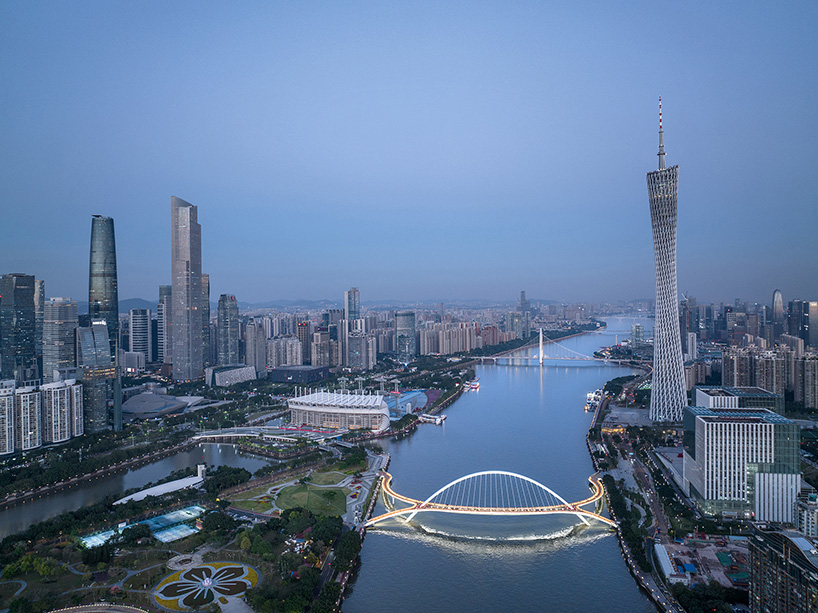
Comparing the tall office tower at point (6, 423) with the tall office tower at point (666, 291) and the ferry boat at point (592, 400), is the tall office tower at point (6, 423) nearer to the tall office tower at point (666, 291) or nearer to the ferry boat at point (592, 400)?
the tall office tower at point (666, 291)

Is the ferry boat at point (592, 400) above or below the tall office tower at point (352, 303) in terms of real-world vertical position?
below

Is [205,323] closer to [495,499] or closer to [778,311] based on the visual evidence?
[495,499]

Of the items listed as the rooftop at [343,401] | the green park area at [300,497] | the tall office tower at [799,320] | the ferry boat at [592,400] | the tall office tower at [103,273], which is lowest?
the green park area at [300,497]

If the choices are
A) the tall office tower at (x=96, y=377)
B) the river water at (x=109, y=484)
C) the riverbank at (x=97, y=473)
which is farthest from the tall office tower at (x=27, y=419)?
the river water at (x=109, y=484)

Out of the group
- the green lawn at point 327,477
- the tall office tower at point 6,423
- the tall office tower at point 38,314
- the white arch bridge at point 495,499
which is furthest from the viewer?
the tall office tower at point 38,314

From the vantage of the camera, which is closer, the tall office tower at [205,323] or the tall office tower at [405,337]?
the tall office tower at [205,323]

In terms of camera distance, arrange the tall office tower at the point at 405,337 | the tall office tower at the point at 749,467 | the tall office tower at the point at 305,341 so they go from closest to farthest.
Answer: the tall office tower at the point at 749,467 < the tall office tower at the point at 305,341 < the tall office tower at the point at 405,337

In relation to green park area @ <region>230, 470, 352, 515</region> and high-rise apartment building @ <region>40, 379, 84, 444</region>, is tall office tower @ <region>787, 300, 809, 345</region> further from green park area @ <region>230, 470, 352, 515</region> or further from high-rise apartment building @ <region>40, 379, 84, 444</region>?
high-rise apartment building @ <region>40, 379, 84, 444</region>
